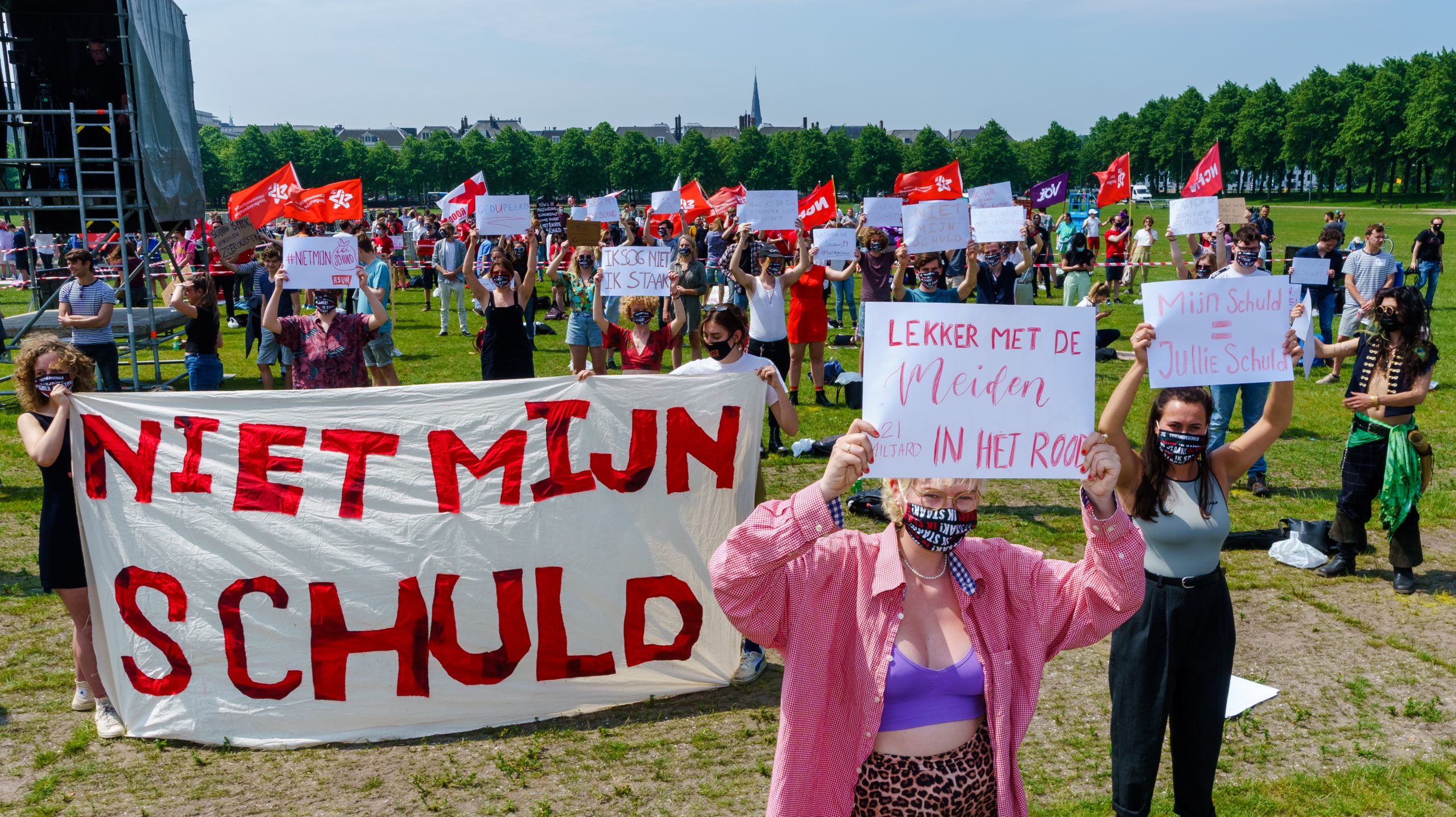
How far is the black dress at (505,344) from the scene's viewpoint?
9.33 m

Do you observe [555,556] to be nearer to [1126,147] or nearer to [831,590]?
[831,590]

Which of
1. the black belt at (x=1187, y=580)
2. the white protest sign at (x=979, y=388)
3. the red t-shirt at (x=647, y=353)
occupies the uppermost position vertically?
the white protest sign at (x=979, y=388)

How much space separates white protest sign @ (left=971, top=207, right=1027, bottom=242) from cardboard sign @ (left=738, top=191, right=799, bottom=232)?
237 cm

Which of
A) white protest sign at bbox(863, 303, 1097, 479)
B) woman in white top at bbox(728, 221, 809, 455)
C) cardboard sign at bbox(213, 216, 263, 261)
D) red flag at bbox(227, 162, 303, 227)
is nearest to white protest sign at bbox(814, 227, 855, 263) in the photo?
woman in white top at bbox(728, 221, 809, 455)

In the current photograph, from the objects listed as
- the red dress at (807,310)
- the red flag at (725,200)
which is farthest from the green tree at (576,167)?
the red dress at (807,310)

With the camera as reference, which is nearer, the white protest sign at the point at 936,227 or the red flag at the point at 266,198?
the white protest sign at the point at 936,227

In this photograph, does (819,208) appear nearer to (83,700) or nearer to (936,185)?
(936,185)

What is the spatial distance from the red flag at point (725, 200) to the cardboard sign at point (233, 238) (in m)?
13.4

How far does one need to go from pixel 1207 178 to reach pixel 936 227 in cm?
553

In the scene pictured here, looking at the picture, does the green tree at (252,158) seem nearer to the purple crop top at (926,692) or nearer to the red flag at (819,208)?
the red flag at (819,208)

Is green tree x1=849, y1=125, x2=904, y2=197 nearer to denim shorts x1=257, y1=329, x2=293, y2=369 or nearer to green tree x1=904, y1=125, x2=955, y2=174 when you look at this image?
green tree x1=904, y1=125, x2=955, y2=174

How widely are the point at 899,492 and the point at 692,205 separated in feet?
81.4

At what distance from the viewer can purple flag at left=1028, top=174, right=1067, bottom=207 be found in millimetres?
27141

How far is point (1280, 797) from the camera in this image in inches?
185
